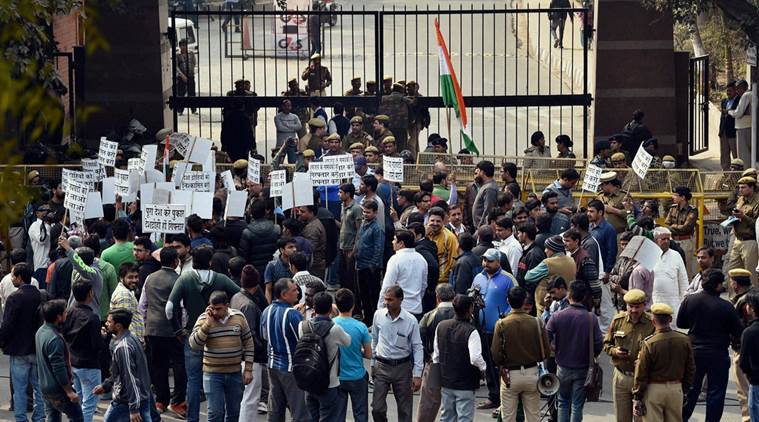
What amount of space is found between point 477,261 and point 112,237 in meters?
4.04

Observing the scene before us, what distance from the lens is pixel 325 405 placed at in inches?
474

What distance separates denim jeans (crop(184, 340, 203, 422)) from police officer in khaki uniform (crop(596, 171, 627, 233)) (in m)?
5.50

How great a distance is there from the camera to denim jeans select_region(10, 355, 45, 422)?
13.1 m

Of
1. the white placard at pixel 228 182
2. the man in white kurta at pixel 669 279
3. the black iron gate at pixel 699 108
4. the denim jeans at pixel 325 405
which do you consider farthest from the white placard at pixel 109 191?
the black iron gate at pixel 699 108

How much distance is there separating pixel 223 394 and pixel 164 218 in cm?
315

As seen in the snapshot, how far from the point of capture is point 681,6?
2003cm

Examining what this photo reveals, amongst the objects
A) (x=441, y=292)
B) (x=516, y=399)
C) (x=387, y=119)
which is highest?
(x=387, y=119)

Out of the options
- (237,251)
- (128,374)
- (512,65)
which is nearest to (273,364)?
(128,374)

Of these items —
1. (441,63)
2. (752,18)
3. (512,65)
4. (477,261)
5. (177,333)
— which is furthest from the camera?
(512,65)

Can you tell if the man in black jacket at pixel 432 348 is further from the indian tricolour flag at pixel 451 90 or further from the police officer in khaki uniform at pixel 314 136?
the police officer in khaki uniform at pixel 314 136

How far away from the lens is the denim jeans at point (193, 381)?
42.4 ft

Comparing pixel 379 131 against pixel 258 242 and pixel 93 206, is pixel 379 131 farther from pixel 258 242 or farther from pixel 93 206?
pixel 258 242

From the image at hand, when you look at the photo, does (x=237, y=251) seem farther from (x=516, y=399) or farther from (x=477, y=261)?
(x=516, y=399)

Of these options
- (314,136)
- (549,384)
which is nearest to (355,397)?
(549,384)
